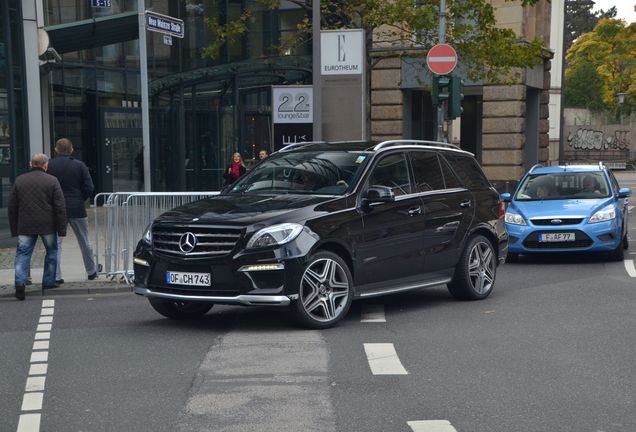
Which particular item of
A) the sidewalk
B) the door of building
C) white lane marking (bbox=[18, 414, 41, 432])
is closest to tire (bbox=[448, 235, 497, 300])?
the sidewalk

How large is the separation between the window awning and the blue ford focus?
32.7 ft

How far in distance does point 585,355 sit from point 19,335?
16.5 feet

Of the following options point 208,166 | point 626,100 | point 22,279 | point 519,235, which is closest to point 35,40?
Result: point 22,279

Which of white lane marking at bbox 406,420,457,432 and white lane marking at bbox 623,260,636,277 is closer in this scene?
white lane marking at bbox 406,420,457,432

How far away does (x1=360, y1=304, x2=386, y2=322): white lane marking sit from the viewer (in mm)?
9789

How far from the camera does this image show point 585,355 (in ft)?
26.2

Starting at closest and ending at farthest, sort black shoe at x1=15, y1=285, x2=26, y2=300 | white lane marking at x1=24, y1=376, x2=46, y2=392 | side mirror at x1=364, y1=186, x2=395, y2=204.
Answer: white lane marking at x1=24, y1=376, x2=46, y2=392 → side mirror at x1=364, y1=186, x2=395, y2=204 → black shoe at x1=15, y1=285, x2=26, y2=300

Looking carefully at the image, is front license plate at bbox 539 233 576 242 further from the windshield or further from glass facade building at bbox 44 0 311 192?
glass facade building at bbox 44 0 311 192

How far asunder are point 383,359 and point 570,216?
7872 mm

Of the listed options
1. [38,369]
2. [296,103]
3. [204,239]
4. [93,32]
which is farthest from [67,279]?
[93,32]

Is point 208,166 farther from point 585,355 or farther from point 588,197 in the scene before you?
point 585,355

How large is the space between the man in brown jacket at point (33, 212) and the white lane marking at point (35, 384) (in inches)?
188

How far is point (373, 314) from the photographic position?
10125 millimetres

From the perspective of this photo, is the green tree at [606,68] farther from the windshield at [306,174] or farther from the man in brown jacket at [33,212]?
the windshield at [306,174]
